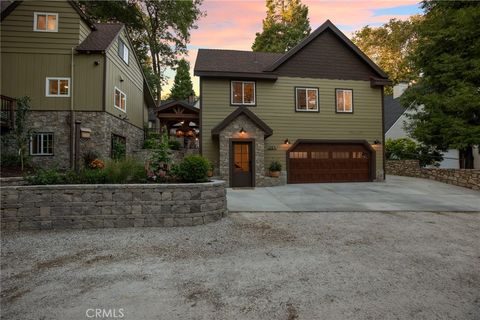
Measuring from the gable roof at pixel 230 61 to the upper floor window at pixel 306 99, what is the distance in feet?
8.36

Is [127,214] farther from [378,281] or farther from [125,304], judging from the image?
[378,281]

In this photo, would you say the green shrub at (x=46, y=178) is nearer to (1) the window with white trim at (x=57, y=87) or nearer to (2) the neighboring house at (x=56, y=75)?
(2) the neighboring house at (x=56, y=75)

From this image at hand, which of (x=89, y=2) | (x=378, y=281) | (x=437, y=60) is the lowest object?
(x=378, y=281)

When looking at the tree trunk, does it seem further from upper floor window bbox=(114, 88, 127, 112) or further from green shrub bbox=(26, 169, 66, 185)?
upper floor window bbox=(114, 88, 127, 112)

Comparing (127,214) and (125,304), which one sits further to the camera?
(127,214)

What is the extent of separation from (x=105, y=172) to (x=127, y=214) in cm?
144

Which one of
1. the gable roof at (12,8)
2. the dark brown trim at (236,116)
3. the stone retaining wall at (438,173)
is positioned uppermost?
the gable roof at (12,8)

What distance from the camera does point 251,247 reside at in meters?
5.03

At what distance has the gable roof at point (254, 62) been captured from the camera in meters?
13.5

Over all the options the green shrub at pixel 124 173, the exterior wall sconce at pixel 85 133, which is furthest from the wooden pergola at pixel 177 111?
the green shrub at pixel 124 173

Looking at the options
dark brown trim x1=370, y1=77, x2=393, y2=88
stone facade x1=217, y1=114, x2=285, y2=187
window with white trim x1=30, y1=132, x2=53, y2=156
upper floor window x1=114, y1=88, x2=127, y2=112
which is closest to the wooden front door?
stone facade x1=217, y1=114, x2=285, y2=187

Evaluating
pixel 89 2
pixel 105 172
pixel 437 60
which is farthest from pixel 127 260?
pixel 89 2

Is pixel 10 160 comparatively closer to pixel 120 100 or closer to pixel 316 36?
pixel 120 100

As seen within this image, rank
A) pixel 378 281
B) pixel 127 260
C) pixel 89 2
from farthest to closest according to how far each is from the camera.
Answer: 1. pixel 89 2
2. pixel 127 260
3. pixel 378 281
